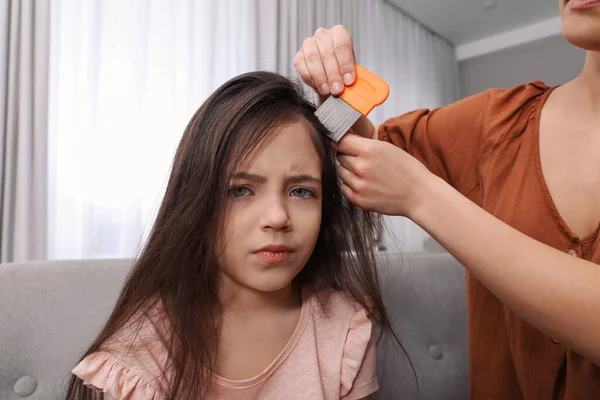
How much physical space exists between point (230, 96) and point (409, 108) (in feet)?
8.56

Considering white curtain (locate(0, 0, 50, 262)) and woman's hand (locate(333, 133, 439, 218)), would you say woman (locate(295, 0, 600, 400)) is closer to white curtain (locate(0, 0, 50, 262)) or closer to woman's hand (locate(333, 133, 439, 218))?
woman's hand (locate(333, 133, 439, 218))

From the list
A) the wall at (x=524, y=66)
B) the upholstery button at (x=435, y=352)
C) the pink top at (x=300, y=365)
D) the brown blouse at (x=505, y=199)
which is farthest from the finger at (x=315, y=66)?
the wall at (x=524, y=66)

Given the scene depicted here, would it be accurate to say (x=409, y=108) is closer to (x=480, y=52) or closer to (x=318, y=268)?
(x=480, y=52)

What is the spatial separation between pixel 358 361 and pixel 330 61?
47 cm

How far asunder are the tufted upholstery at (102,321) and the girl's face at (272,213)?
33 centimetres

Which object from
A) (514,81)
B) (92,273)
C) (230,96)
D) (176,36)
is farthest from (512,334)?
(514,81)

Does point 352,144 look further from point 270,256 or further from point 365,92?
point 270,256

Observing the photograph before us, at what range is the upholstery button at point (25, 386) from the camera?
684mm

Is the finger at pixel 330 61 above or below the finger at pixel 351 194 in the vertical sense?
above

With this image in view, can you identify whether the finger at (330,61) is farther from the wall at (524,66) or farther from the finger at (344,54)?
the wall at (524,66)

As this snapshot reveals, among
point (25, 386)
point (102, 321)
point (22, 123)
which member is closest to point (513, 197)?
point (102, 321)

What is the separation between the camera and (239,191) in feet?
1.98

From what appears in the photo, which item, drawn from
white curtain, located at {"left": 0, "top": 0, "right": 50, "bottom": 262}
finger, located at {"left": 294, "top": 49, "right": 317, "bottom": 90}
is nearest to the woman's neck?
finger, located at {"left": 294, "top": 49, "right": 317, "bottom": 90}

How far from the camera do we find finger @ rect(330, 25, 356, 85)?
58 cm
